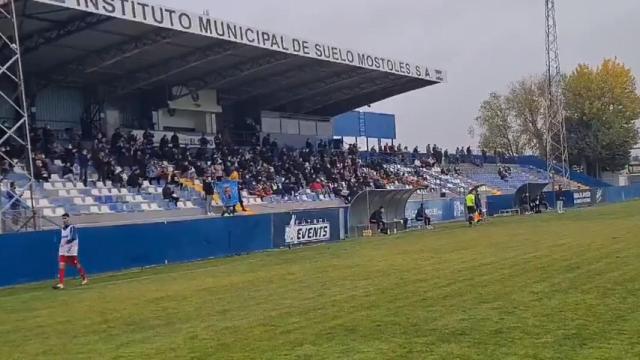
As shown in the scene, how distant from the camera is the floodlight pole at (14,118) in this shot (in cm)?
2128

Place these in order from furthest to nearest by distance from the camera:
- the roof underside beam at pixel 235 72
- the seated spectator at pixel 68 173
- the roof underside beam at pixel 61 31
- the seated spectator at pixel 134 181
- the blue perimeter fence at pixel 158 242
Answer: the roof underside beam at pixel 235 72, the seated spectator at pixel 134 181, the seated spectator at pixel 68 173, the roof underside beam at pixel 61 31, the blue perimeter fence at pixel 158 242

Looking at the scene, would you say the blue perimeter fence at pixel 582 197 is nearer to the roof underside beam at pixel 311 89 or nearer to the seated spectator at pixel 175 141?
the roof underside beam at pixel 311 89

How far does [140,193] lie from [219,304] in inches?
806

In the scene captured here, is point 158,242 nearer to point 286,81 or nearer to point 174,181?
point 174,181

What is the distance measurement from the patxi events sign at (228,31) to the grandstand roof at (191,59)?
0.14 feet

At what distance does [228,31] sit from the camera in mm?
33750

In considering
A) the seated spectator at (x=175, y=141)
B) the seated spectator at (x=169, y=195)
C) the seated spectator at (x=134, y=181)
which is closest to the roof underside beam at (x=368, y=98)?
the seated spectator at (x=175, y=141)

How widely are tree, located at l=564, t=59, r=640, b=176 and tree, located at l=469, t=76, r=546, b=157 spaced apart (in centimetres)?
594

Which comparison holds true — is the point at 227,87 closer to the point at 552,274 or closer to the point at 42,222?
the point at 42,222

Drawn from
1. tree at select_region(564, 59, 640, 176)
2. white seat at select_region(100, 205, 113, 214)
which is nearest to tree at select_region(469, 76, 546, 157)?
tree at select_region(564, 59, 640, 176)

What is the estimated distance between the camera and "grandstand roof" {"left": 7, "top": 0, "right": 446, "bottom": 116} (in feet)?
96.8

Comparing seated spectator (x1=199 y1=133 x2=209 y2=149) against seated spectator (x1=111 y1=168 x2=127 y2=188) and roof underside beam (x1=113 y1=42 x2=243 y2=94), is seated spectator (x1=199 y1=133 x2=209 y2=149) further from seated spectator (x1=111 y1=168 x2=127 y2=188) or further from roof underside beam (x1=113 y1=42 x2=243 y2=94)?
seated spectator (x1=111 y1=168 x2=127 y2=188)

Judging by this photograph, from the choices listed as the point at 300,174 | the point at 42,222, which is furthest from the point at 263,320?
the point at 300,174

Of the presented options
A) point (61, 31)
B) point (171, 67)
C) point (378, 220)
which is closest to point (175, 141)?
point (171, 67)
